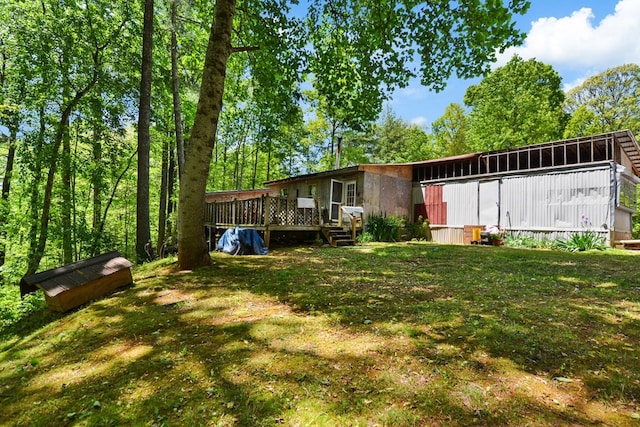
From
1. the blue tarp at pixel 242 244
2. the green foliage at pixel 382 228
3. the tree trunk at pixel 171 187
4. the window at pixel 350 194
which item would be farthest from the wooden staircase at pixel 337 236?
the tree trunk at pixel 171 187

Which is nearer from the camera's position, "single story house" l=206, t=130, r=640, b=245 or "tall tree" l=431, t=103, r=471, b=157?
"single story house" l=206, t=130, r=640, b=245

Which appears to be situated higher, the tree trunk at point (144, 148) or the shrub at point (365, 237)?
the tree trunk at point (144, 148)

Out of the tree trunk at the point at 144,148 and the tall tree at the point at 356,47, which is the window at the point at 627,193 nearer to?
the tall tree at the point at 356,47

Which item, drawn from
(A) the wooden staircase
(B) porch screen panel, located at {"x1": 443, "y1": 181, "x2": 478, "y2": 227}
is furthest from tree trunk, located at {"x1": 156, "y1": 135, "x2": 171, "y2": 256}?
(B) porch screen panel, located at {"x1": 443, "y1": 181, "x2": 478, "y2": 227}

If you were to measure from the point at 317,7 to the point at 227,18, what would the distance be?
3155 millimetres

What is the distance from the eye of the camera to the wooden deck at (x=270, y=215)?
35.4 feet

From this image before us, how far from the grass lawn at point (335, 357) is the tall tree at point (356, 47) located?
2.12 m

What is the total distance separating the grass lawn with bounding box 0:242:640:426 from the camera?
2.02 m

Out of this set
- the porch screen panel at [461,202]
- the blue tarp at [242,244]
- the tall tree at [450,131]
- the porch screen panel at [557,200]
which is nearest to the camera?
the blue tarp at [242,244]

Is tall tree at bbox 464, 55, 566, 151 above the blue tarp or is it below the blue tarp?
above

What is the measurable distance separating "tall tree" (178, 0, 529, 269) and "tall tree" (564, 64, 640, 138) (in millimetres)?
20184

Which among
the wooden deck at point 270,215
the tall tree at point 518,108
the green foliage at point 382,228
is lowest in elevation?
the green foliage at point 382,228

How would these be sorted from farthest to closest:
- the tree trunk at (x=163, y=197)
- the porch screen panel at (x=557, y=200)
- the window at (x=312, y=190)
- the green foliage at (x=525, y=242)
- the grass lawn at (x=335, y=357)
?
1. the window at (x=312, y=190)
2. the tree trunk at (x=163, y=197)
3. the green foliage at (x=525, y=242)
4. the porch screen panel at (x=557, y=200)
5. the grass lawn at (x=335, y=357)

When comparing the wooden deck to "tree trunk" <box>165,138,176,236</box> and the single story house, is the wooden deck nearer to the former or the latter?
the single story house
